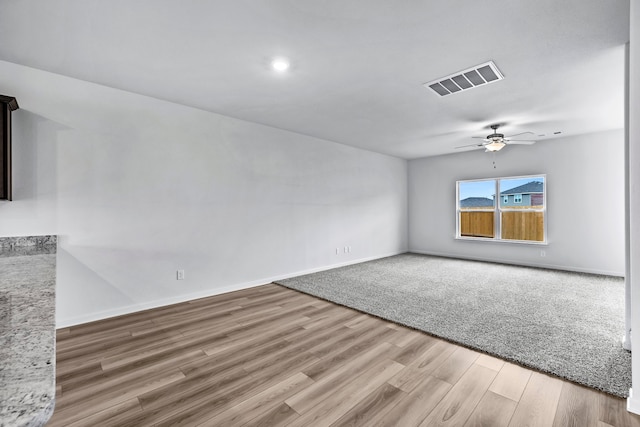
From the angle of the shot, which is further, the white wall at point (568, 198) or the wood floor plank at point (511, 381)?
the white wall at point (568, 198)

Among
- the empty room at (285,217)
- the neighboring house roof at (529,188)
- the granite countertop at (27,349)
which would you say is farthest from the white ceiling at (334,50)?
the neighboring house roof at (529,188)

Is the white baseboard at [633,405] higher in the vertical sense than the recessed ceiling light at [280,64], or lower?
lower

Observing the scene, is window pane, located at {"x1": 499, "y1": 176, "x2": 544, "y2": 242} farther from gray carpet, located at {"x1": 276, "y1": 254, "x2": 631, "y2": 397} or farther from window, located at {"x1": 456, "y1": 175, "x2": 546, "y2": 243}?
gray carpet, located at {"x1": 276, "y1": 254, "x2": 631, "y2": 397}

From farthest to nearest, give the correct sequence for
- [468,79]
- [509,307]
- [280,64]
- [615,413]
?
[509,307] < [468,79] < [280,64] < [615,413]

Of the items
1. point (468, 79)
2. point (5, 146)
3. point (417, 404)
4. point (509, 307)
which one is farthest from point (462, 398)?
point (5, 146)

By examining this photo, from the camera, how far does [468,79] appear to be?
9.84ft

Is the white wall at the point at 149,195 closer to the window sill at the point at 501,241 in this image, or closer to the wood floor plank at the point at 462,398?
the wood floor plank at the point at 462,398

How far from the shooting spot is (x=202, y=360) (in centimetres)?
233

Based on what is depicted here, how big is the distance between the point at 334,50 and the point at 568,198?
18.3 feet

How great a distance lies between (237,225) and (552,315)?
4.08 m

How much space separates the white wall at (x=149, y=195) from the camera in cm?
285

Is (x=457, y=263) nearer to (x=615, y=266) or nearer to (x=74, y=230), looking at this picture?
(x=615, y=266)

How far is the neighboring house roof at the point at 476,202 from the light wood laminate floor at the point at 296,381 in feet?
16.1

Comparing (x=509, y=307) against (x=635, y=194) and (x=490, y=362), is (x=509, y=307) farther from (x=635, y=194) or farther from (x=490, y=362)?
(x=635, y=194)
